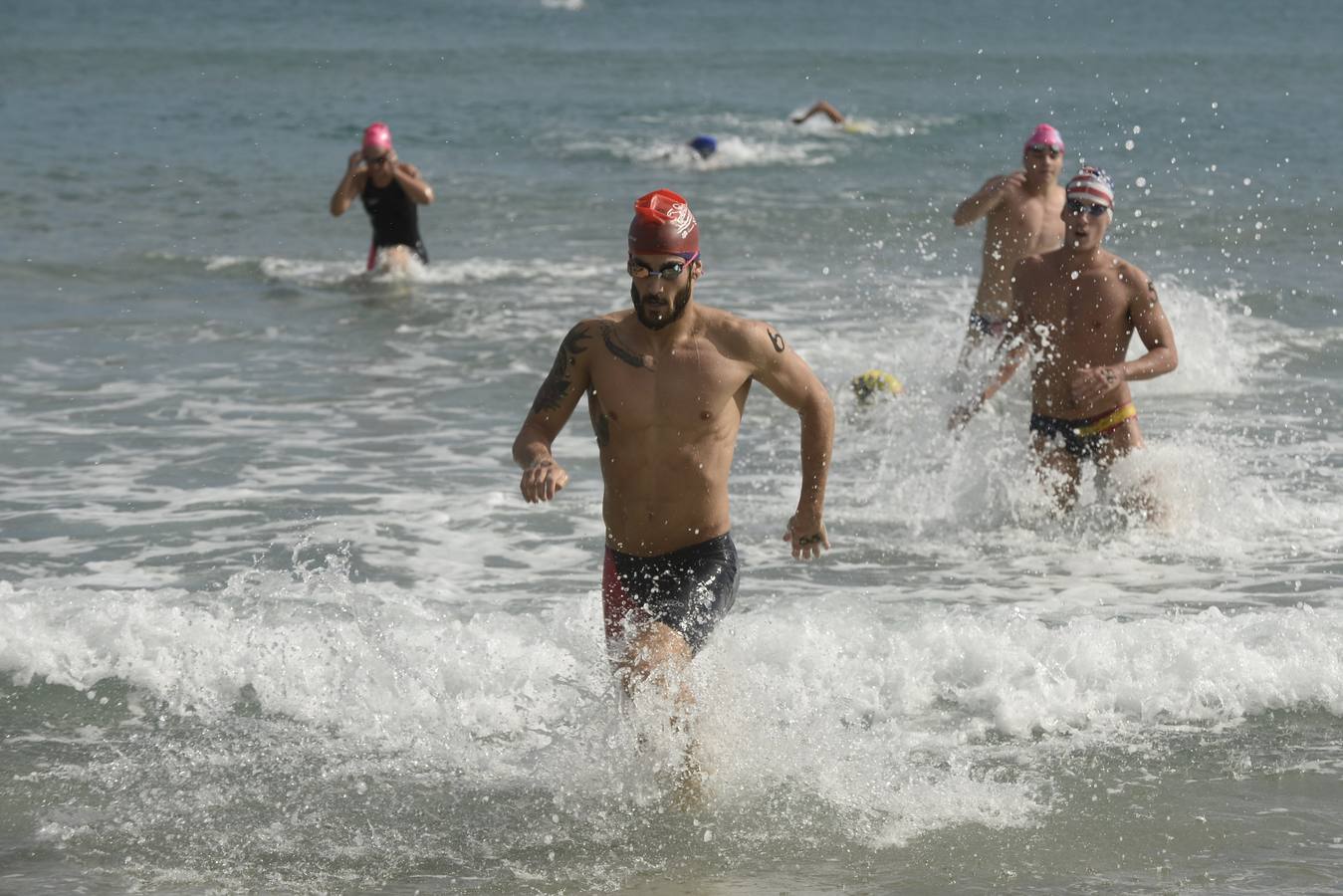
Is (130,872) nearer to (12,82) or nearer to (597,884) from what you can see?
(597,884)

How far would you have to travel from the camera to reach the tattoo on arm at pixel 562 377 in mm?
5297

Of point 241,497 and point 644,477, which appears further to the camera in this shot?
point 241,497

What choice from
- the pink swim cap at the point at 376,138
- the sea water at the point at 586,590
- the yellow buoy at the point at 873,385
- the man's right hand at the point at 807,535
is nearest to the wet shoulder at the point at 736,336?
the man's right hand at the point at 807,535

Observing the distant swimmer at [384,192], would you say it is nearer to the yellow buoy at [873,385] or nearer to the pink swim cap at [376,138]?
the pink swim cap at [376,138]

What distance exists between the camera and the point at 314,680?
6.64 meters

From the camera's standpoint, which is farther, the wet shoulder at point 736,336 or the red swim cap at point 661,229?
the wet shoulder at point 736,336

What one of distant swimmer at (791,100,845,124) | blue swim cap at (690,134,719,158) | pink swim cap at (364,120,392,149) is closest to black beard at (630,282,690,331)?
pink swim cap at (364,120,392,149)

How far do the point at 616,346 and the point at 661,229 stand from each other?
463 mm

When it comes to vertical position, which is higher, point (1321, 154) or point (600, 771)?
point (1321, 154)

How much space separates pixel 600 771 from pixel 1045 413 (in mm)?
3745

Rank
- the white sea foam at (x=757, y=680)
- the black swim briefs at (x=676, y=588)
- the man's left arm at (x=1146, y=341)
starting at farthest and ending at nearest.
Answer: the man's left arm at (x=1146, y=341)
the white sea foam at (x=757, y=680)
the black swim briefs at (x=676, y=588)

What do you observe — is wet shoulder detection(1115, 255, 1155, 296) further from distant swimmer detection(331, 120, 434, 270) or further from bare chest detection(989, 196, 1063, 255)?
distant swimmer detection(331, 120, 434, 270)

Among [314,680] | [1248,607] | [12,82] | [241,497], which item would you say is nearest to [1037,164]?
[1248,607]

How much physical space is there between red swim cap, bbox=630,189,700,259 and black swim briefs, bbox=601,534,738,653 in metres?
0.97
